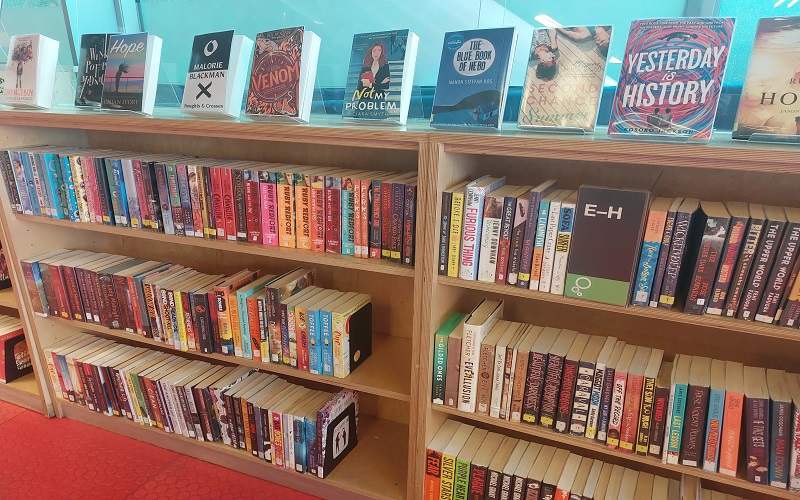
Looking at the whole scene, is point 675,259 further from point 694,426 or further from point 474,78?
point 474,78

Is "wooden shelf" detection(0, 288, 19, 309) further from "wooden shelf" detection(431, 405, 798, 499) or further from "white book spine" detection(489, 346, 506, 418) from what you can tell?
"white book spine" detection(489, 346, 506, 418)

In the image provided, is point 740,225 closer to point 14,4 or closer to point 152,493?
point 152,493

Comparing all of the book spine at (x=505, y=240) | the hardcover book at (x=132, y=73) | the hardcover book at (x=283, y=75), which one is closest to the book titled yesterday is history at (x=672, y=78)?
the book spine at (x=505, y=240)

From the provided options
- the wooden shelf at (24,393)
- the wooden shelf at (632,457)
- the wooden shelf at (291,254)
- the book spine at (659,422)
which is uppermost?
the wooden shelf at (291,254)

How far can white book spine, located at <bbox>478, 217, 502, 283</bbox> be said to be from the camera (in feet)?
4.50

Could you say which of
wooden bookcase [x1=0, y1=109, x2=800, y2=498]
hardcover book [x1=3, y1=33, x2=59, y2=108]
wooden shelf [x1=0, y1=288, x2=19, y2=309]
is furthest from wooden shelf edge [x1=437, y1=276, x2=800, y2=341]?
wooden shelf [x1=0, y1=288, x2=19, y2=309]

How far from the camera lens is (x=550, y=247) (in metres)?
1.32

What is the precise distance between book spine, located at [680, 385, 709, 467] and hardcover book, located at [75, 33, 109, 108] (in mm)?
2136

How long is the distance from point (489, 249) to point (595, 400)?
1.65ft

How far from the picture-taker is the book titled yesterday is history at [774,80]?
1122 millimetres

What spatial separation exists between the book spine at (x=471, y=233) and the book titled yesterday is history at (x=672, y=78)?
14.1 inches

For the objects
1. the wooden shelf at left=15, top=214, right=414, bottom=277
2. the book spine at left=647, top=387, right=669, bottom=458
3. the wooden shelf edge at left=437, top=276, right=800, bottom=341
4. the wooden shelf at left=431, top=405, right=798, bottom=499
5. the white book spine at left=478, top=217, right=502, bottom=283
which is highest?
the white book spine at left=478, top=217, right=502, bottom=283

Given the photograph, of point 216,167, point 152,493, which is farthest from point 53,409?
point 216,167

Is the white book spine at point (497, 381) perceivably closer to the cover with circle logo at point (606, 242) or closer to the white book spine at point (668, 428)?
the cover with circle logo at point (606, 242)
